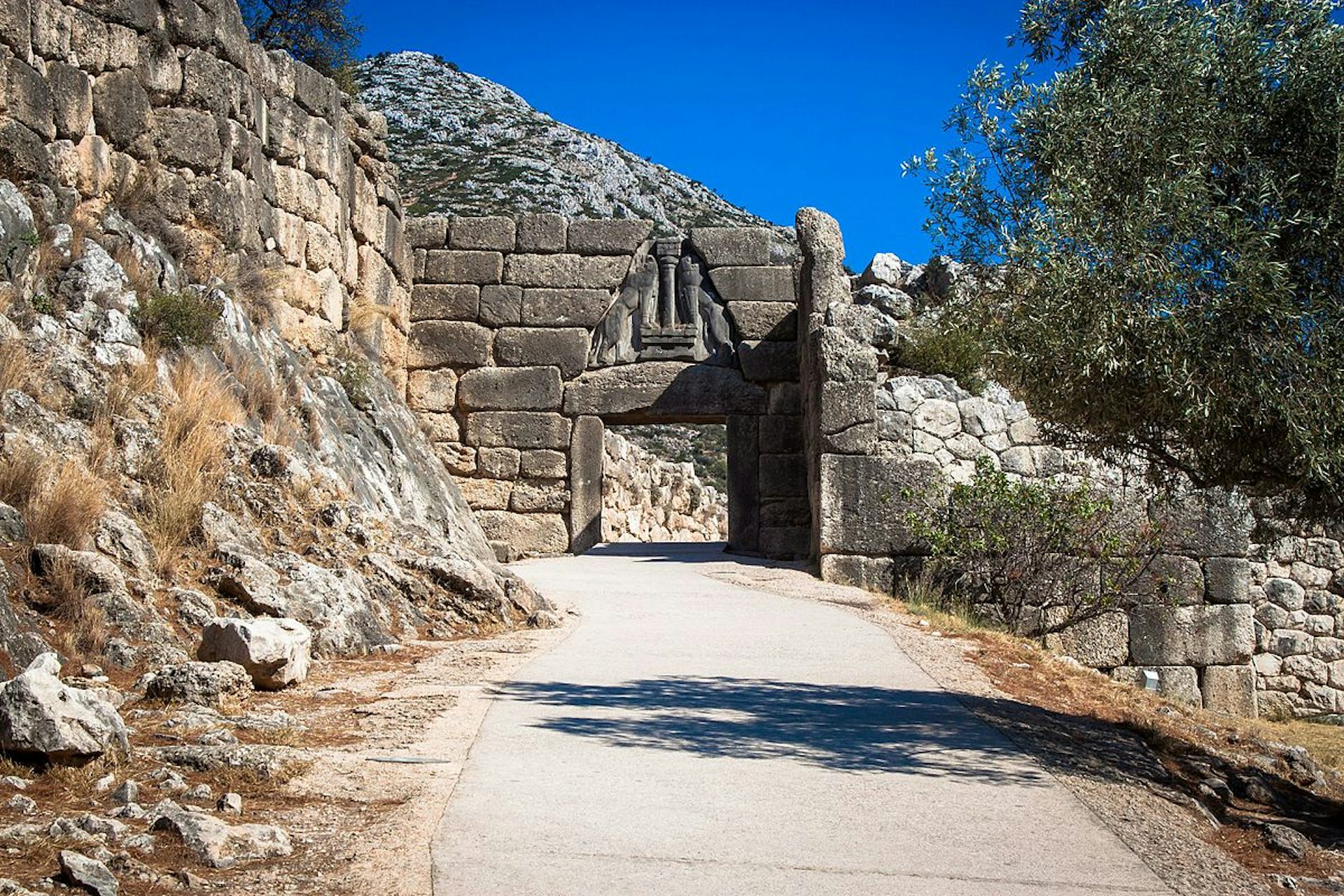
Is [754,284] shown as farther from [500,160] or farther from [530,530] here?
[500,160]

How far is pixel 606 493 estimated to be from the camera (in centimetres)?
2150

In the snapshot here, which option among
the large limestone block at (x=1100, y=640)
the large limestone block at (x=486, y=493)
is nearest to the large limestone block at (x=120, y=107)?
the large limestone block at (x=486, y=493)

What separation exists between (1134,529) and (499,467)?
7422 millimetres

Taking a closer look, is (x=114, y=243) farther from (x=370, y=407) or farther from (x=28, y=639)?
(x=28, y=639)

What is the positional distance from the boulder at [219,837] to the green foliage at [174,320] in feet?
17.6

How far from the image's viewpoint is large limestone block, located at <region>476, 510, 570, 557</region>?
15602mm

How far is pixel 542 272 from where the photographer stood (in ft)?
52.5

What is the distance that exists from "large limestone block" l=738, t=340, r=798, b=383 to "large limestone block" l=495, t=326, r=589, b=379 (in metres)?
1.95

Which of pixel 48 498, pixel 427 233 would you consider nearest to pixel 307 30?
pixel 427 233

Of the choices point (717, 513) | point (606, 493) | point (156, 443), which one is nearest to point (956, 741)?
point (156, 443)

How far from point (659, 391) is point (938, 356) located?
373cm

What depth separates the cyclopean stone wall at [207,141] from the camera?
30.1ft

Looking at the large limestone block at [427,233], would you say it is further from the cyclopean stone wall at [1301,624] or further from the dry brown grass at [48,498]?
the dry brown grass at [48,498]

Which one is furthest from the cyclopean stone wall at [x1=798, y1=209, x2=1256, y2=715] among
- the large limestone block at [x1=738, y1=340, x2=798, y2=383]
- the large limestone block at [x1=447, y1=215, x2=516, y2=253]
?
the large limestone block at [x1=447, y1=215, x2=516, y2=253]
